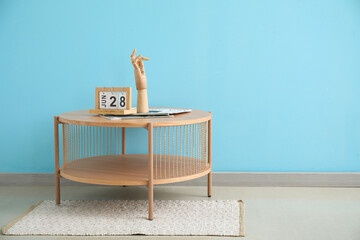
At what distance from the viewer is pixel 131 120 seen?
2242 millimetres

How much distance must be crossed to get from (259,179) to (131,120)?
45.4 inches

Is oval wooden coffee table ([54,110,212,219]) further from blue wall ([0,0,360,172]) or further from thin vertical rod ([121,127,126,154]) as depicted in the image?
blue wall ([0,0,360,172])

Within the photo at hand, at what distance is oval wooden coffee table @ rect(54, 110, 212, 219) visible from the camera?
2234 millimetres

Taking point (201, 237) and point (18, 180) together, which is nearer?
point (201, 237)

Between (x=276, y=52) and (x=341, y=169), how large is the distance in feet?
3.06

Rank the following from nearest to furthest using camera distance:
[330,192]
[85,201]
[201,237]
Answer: [201,237], [85,201], [330,192]

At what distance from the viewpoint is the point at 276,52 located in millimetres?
2893

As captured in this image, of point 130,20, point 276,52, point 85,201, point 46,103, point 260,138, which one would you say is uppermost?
point 130,20

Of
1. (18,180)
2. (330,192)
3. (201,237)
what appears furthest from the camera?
(18,180)

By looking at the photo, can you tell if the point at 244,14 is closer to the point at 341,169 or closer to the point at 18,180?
the point at 341,169

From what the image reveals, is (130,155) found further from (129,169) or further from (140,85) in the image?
(140,85)

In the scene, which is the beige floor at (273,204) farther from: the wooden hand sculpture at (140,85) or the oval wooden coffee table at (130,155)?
the wooden hand sculpture at (140,85)

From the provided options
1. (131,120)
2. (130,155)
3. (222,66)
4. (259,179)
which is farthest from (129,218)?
(222,66)

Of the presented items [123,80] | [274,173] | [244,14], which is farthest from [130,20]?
[274,173]
